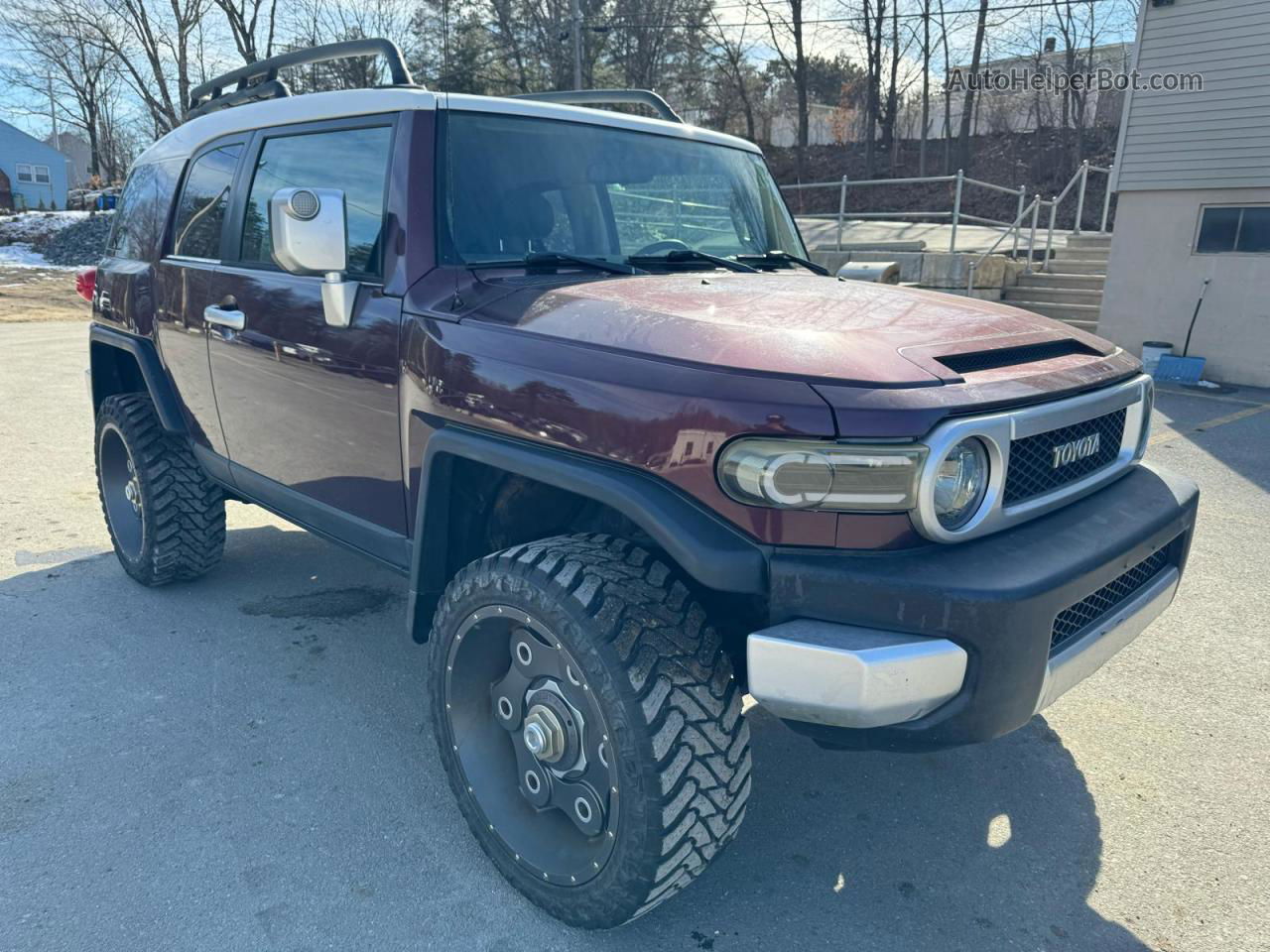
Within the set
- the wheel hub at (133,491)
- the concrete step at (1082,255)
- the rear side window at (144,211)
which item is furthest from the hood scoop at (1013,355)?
the concrete step at (1082,255)

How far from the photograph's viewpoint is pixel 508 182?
2.82 metres

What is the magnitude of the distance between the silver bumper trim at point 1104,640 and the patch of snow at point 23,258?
25811 mm

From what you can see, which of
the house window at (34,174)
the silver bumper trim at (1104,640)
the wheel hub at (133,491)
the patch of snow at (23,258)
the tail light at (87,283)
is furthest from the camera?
the house window at (34,174)

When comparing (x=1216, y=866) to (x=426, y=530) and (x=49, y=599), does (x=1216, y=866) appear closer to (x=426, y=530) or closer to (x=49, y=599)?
(x=426, y=530)

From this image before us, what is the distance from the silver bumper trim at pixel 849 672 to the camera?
1.79 metres

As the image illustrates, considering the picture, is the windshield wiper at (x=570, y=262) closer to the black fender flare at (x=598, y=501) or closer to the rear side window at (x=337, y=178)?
the rear side window at (x=337, y=178)

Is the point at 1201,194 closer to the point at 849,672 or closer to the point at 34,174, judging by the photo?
the point at 849,672

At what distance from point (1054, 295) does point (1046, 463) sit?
13345 mm

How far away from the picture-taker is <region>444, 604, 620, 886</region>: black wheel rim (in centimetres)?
217

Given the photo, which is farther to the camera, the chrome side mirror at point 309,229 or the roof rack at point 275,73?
the roof rack at point 275,73

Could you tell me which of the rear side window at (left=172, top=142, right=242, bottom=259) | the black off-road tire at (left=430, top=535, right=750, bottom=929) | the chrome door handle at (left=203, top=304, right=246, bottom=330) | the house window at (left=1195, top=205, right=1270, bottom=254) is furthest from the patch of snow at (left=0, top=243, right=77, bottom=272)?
the black off-road tire at (left=430, top=535, right=750, bottom=929)

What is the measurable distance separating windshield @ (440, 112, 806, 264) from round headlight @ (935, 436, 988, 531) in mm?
1398

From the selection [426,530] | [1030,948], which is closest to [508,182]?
[426,530]

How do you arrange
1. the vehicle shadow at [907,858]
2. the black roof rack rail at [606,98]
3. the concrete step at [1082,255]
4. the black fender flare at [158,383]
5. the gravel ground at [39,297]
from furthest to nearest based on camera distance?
the gravel ground at [39,297]
the concrete step at [1082,255]
the black fender flare at [158,383]
the black roof rack rail at [606,98]
the vehicle shadow at [907,858]
